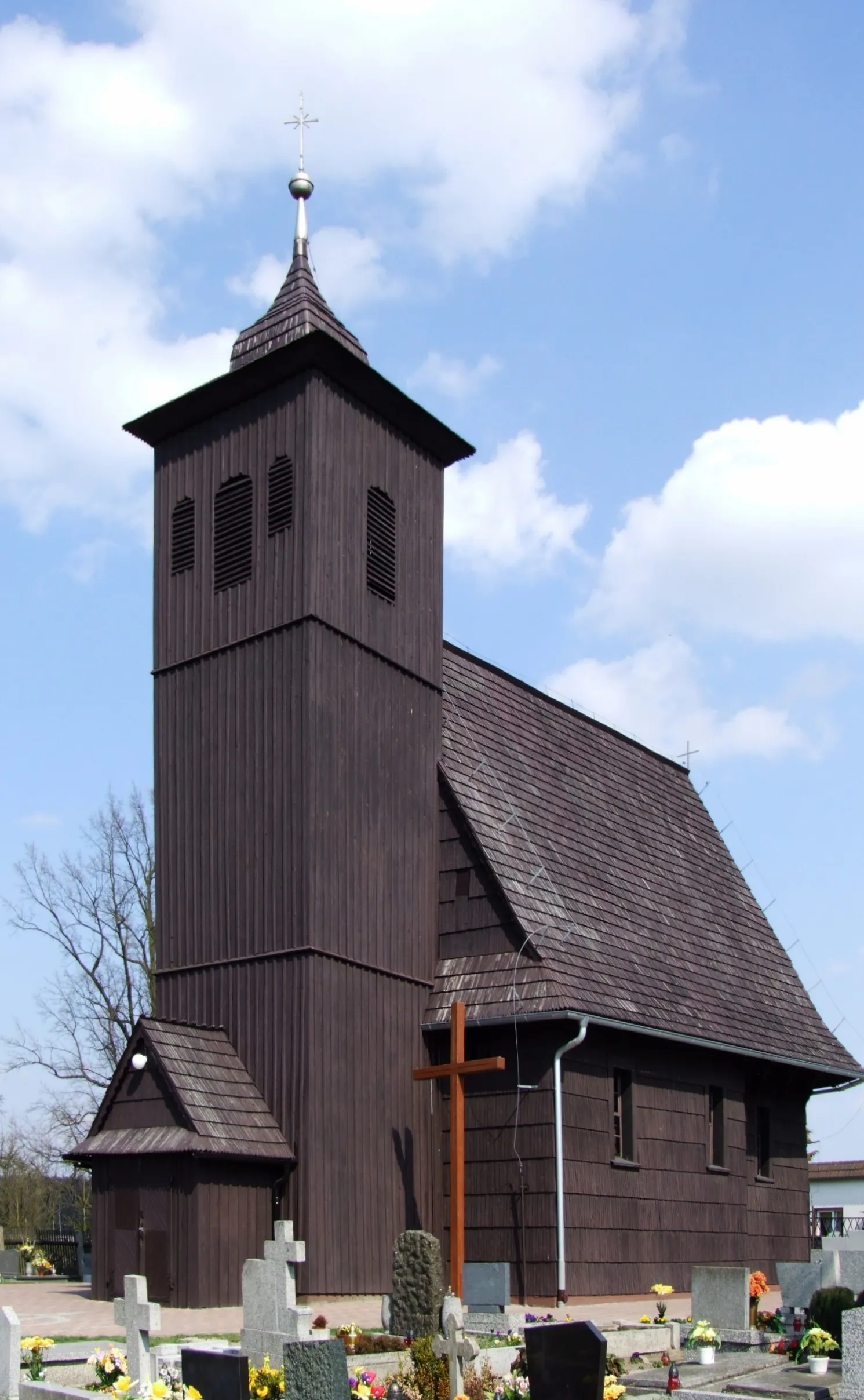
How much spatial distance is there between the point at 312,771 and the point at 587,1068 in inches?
229

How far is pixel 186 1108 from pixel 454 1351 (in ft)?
26.7

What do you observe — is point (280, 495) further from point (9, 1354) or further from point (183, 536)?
point (9, 1354)

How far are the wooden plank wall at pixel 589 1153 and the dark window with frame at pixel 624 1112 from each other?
119mm

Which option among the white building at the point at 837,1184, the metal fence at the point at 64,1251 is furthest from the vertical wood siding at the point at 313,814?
the white building at the point at 837,1184

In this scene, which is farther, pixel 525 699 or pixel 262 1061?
pixel 525 699

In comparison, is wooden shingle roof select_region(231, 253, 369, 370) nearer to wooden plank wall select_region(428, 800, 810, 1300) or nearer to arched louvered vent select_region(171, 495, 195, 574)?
arched louvered vent select_region(171, 495, 195, 574)

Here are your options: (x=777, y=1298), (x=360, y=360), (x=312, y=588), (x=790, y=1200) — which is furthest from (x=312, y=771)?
(x=790, y=1200)

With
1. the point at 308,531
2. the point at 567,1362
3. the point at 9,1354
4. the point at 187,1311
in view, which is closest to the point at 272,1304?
the point at 9,1354

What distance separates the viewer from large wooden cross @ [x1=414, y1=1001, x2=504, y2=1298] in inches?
828

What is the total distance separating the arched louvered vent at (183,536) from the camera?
24.7 metres

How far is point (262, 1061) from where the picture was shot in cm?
2170

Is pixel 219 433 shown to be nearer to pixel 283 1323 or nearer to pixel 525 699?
pixel 525 699

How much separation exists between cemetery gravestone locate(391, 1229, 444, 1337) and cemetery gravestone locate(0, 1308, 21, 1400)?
16.7ft

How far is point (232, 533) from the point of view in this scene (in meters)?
24.1
